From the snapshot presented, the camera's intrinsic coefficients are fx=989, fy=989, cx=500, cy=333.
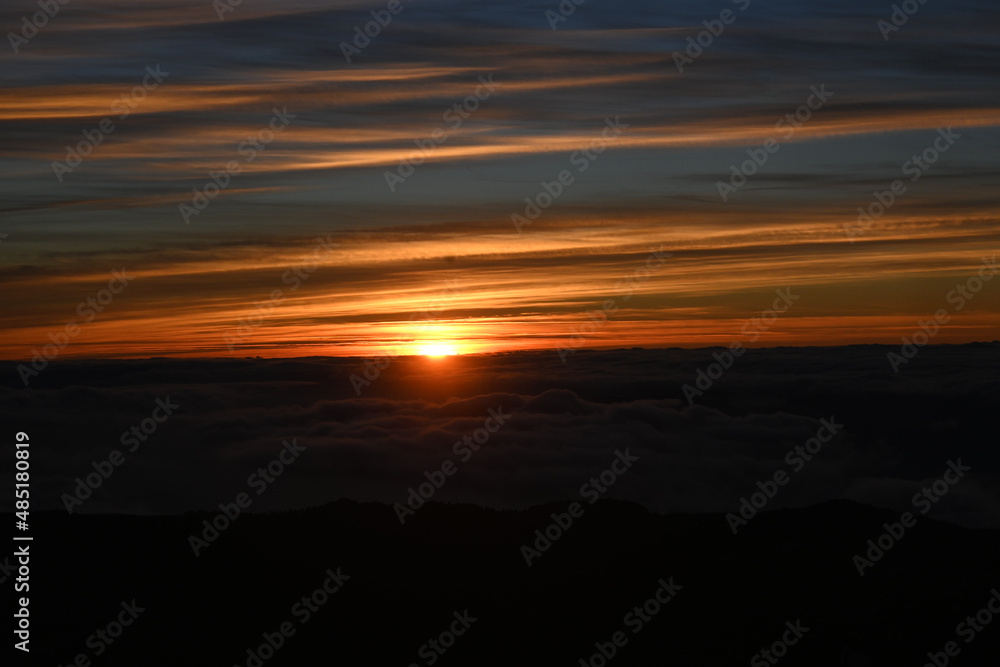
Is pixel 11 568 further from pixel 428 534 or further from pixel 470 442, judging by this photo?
pixel 470 442

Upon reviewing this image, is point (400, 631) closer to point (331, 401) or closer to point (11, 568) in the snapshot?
point (11, 568)

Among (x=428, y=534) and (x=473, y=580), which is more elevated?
(x=428, y=534)

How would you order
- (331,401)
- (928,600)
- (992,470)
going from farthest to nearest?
1. (992,470)
2. (331,401)
3. (928,600)

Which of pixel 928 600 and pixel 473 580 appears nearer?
pixel 928 600

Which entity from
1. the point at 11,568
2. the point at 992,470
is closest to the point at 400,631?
the point at 11,568

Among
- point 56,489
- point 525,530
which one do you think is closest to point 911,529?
point 525,530

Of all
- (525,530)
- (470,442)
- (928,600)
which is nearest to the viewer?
(928,600)

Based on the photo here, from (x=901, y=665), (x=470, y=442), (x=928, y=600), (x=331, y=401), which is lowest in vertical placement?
(x=901, y=665)
